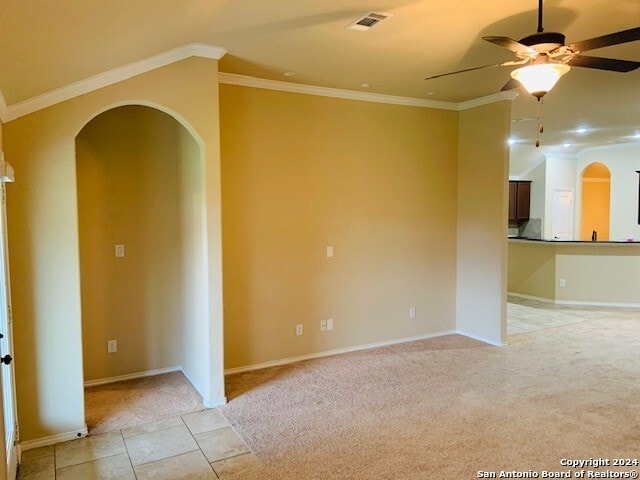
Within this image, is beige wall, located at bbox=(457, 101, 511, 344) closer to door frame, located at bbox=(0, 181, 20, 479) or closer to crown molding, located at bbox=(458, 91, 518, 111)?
crown molding, located at bbox=(458, 91, 518, 111)

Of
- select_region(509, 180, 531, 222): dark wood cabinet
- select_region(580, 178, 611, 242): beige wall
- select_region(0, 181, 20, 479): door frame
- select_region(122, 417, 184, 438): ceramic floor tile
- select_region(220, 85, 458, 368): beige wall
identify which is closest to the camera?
select_region(0, 181, 20, 479): door frame

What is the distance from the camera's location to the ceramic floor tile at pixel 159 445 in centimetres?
301

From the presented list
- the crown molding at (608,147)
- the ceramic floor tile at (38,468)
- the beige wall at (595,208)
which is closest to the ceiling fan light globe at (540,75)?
the ceramic floor tile at (38,468)

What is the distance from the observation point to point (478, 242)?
218 inches

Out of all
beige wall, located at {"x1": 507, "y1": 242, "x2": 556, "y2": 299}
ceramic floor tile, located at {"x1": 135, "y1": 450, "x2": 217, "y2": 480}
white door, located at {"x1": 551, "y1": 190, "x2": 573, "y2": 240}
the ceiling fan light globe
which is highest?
the ceiling fan light globe

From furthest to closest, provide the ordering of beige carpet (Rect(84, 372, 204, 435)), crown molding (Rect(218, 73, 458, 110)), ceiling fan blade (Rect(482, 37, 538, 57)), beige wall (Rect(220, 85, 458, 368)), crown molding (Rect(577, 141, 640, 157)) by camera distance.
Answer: crown molding (Rect(577, 141, 640, 157)) → beige wall (Rect(220, 85, 458, 368)) → crown molding (Rect(218, 73, 458, 110)) → beige carpet (Rect(84, 372, 204, 435)) → ceiling fan blade (Rect(482, 37, 538, 57))

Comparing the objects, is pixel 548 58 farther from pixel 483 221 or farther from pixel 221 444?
pixel 221 444

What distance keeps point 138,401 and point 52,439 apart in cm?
76

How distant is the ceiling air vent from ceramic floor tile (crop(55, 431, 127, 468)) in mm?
3221

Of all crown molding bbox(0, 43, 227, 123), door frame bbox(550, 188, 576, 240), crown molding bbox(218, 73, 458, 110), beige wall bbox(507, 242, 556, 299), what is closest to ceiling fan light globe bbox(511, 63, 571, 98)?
crown molding bbox(0, 43, 227, 123)

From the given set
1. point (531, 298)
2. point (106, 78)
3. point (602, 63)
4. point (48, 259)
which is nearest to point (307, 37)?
point (106, 78)

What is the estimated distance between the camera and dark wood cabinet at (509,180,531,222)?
10164mm

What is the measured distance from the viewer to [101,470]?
285cm

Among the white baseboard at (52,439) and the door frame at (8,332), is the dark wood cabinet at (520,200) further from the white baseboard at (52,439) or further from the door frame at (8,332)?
the door frame at (8,332)
